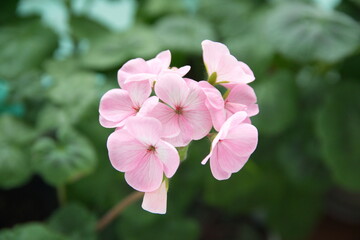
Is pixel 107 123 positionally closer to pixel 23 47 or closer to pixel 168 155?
pixel 168 155

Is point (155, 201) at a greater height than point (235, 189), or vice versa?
point (155, 201)

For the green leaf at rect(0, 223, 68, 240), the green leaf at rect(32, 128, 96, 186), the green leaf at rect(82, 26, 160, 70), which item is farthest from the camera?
the green leaf at rect(82, 26, 160, 70)

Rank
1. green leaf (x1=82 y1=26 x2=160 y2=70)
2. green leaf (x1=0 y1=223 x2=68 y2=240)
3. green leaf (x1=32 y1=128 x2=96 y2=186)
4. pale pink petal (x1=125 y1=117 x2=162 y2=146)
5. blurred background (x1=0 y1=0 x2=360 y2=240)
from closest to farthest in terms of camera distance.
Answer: pale pink petal (x1=125 y1=117 x2=162 y2=146)
green leaf (x1=0 y1=223 x2=68 y2=240)
green leaf (x1=32 y1=128 x2=96 y2=186)
blurred background (x1=0 y1=0 x2=360 y2=240)
green leaf (x1=82 y1=26 x2=160 y2=70)

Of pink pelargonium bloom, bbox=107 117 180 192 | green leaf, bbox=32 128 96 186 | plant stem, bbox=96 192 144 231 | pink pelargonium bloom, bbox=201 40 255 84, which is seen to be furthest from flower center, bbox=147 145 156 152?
green leaf, bbox=32 128 96 186

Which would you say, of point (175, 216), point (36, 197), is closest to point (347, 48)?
point (175, 216)

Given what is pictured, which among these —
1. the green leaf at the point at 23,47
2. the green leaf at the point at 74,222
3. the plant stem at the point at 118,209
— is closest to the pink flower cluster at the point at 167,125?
the plant stem at the point at 118,209

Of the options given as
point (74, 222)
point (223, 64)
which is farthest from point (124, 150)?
point (74, 222)

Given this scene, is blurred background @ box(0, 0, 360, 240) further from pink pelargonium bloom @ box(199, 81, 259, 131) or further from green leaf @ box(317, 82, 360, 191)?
pink pelargonium bloom @ box(199, 81, 259, 131)
